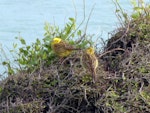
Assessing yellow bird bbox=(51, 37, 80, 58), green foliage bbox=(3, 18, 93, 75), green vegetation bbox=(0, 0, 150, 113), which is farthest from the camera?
green foliage bbox=(3, 18, 93, 75)

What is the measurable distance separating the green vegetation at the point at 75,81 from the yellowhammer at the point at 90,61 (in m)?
0.04

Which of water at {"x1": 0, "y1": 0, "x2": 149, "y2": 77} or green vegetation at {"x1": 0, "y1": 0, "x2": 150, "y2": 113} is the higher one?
water at {"x1": 0, "y1": 0, "x2": 149, "y2": 77}

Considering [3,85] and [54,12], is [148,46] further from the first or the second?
[54,12]

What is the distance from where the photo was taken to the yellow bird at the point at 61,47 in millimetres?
3785

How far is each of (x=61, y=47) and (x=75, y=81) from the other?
0.32 meters

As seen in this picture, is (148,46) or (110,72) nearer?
(110,72)

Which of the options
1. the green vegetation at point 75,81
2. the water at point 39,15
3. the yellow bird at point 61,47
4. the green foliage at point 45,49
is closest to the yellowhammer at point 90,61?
the green vegetation at point 75,81

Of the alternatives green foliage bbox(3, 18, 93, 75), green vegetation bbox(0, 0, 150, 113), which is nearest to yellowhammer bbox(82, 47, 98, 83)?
green vegetation bbox(0, 0, 150, 113)

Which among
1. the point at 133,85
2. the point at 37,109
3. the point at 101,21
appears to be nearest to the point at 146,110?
the point at 133,85

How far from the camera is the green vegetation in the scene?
11.4 ft

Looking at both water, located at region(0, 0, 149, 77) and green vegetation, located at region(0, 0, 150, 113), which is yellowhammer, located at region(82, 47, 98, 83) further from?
water, located at region(0, 0, 149, 77)

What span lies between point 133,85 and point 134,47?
453mm

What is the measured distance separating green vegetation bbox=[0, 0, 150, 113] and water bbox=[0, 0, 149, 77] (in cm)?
178

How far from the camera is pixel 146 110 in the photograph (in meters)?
3.47
